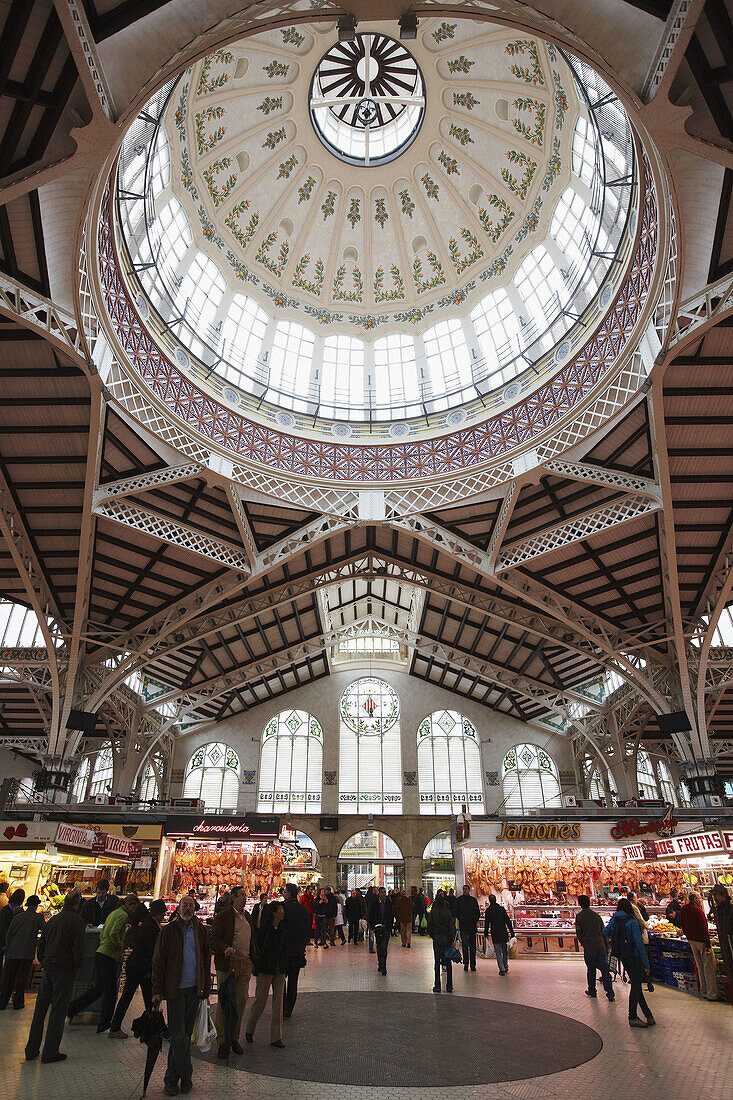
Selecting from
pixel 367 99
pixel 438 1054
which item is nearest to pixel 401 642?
pixel 367 99

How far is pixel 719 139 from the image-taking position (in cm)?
970

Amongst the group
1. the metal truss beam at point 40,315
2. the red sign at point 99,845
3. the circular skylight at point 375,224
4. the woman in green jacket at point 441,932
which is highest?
the circular skylight at point 375,224

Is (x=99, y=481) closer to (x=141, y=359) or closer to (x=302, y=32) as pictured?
(x=141, y=359)

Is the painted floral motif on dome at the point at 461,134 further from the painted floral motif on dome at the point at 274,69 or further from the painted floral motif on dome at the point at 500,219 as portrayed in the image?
the painted floral motif on dome at the point at 274,69

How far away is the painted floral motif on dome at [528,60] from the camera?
2098 cm

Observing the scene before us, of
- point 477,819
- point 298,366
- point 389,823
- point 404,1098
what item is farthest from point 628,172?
point 389,823

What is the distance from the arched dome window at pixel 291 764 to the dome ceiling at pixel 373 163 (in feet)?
80.1

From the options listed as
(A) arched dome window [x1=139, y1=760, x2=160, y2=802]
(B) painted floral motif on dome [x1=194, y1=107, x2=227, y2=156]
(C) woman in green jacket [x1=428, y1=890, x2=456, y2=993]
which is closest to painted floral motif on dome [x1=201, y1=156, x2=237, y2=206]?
(B) painted floral motif on dome [x1=194, y1=107, x2=227, y2=156]

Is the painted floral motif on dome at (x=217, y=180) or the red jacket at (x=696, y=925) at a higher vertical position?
the painted floral motif on dome at (x=217, y=180)

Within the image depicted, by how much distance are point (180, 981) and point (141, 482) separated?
49.8 feet

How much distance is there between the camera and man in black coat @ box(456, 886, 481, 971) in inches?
579

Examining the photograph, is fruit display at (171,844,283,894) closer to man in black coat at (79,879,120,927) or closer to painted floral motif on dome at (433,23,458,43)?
man in black coat at (79,879,120,927)

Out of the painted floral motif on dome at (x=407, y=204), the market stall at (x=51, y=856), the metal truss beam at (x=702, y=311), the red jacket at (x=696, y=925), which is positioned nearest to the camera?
the red jacket at (x=696, y=925)

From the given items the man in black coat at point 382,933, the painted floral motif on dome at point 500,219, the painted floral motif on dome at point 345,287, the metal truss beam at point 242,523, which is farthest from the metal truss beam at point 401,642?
the painted floral motif on dome at point 500,219
